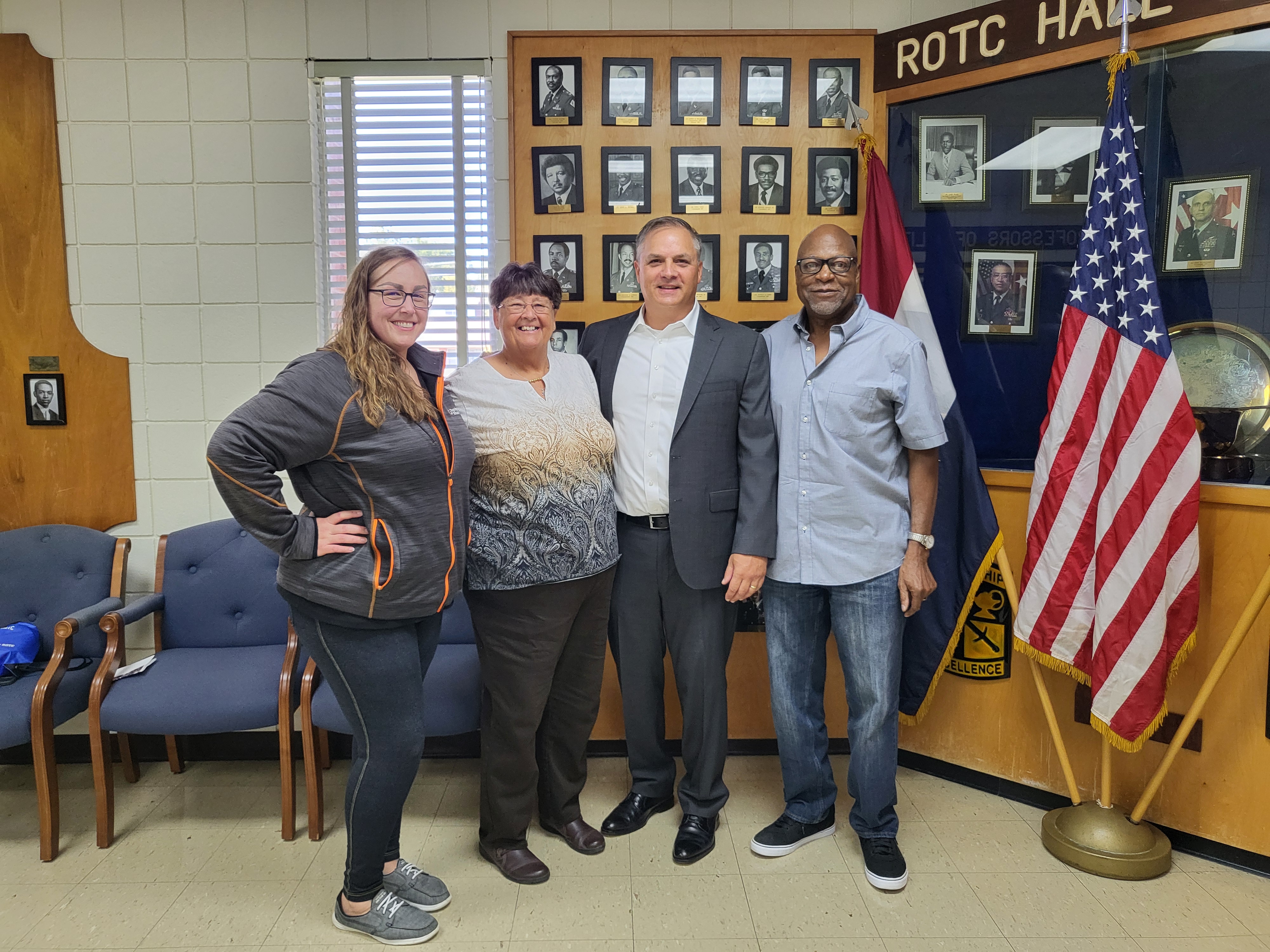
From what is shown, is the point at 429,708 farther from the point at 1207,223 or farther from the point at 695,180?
the point at 1207,223

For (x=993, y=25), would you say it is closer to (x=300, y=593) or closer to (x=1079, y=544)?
(x=1079, y=544)

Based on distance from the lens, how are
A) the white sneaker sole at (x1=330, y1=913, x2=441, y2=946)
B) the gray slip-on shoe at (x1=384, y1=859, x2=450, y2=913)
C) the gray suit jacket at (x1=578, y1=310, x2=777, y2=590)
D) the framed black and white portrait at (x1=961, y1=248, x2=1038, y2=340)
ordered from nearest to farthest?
the white sneaker sole at (x1=330, y1=913, x2=441, y2=946) < the gray slip-on shoe at (x1=384, y1=859, x2=450, y2=913) < the gray suit jacket at (x1=578, y1=310, x2=777, y2=590) < the framed black and white portrait at (x1=961, y1=248, x2=1038, y2=340)

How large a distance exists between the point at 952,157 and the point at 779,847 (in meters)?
2.32

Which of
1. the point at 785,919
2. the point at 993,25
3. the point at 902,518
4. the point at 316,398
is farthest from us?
the point at 993,25

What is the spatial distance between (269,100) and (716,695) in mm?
2519

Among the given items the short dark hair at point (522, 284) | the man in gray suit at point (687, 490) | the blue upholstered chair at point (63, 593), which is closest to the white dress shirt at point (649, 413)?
the man in gray suit at point (687, 490)

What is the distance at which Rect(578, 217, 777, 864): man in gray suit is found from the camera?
6.94 ft

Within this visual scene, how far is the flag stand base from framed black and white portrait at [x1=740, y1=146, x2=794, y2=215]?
2.14 m

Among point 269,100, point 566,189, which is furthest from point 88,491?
point 566,189

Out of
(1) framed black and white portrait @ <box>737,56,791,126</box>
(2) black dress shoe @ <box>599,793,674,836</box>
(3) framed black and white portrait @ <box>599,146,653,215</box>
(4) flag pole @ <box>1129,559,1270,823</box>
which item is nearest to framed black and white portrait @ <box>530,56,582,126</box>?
(3) framed black and white portrait @ <box>599,146,653,215</box>

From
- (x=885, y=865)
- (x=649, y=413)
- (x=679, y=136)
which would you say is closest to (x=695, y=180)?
(x=679, y=136)

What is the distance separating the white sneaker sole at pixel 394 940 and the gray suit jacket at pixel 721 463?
1067mm

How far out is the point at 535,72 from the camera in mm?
2770

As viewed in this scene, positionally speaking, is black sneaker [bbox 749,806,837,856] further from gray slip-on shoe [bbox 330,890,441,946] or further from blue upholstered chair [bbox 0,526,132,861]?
blue upholstered chair [bbox 0,526,132,861]
